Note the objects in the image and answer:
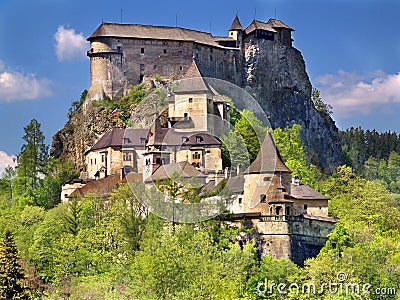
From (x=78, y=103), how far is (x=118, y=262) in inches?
1680

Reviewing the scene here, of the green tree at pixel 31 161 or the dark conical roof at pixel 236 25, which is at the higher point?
the dark conical roof at pixel 236 25

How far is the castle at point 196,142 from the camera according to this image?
66.6m

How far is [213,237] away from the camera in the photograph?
214 feet

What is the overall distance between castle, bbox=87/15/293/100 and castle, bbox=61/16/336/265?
0.10 m

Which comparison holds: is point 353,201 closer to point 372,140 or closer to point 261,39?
point 261,39

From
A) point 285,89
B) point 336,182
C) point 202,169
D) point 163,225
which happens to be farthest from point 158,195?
point 285,89

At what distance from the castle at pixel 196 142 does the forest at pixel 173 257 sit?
1.94 m

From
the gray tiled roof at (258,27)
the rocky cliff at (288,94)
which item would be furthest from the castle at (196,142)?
the rocky cliff at (288,94)

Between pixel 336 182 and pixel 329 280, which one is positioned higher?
pixel 336 182

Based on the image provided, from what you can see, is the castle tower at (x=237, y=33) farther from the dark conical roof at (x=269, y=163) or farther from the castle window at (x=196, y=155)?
the dark conical roof at (x=269, y=163)

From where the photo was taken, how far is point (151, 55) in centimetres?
10400

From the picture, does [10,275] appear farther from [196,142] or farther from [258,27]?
[258,27]

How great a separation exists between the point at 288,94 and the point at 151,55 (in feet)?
60.5

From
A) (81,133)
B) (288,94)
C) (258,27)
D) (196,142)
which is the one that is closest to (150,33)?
(258,27)
